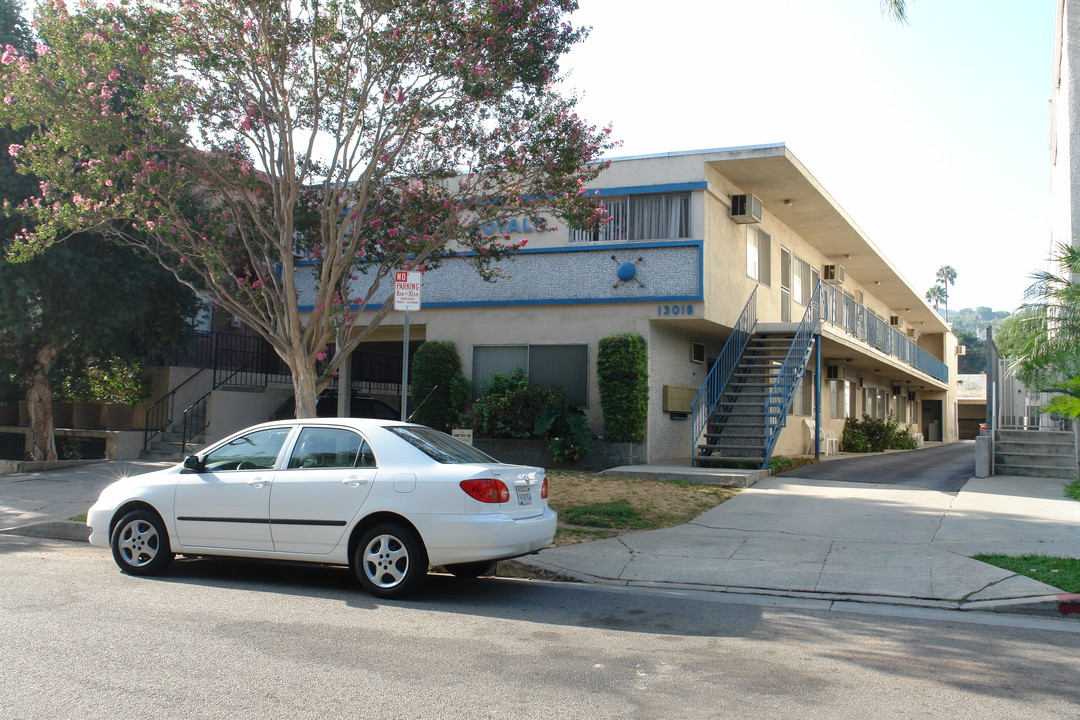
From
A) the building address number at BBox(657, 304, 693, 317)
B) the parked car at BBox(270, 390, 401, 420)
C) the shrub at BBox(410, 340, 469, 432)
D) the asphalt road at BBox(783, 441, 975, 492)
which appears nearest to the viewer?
the asphalt road at BBox(783, 441, 975, 492)

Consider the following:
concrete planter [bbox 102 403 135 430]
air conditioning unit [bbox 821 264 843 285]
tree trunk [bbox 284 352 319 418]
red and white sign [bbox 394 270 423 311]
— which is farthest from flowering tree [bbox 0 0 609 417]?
air conditioning unit [bbox 821 264 843 285]

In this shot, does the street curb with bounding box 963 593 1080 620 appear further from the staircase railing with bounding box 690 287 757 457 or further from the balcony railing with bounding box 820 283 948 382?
the balcony railing with bounding box 820 283 948 382

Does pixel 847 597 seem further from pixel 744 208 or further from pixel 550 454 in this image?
pixel 744 208

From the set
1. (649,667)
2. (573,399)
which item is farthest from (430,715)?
(573,399)

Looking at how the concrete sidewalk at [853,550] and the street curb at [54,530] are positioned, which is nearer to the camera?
the concrete sidewalk at [853,550]

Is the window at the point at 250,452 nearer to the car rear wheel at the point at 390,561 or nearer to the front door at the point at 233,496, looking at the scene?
the front door at the point at 233,496

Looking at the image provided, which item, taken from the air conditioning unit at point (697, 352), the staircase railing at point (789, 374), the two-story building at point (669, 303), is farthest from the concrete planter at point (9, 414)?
the staircase railing at point (789, 374)

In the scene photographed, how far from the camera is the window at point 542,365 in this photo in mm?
17344

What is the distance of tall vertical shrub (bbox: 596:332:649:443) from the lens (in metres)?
16.2

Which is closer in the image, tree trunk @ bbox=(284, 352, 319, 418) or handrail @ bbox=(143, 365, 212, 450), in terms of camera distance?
tree trunk @ bbox=(284, 352, 319, 418)

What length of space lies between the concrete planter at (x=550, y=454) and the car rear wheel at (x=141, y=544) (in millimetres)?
8737

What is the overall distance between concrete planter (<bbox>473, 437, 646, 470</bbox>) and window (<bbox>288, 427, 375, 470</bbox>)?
8662 mm

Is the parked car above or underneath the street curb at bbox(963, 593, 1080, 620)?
above

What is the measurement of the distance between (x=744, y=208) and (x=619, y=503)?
337 inches
